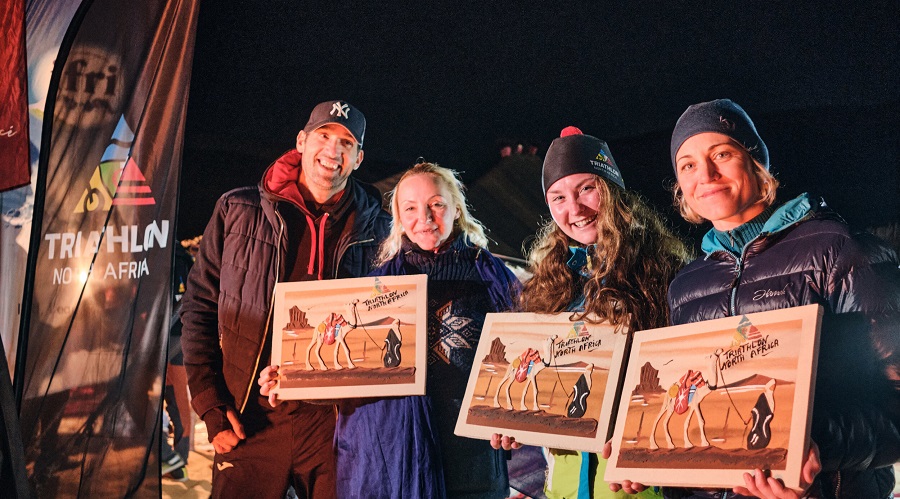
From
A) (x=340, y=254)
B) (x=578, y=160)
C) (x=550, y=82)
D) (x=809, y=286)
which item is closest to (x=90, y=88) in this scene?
(x=340, y=254)

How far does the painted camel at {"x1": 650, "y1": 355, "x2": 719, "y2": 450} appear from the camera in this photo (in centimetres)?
158

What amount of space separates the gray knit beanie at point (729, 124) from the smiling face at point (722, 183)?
0.6 inches

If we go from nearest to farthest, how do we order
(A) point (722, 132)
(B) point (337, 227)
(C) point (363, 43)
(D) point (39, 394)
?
(A) point (722, 132) < (B) point (337, 227) < (D) point (39, 394) < (C) point (363, 43)

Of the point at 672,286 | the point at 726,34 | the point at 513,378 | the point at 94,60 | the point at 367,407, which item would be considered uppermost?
the point at 726,34

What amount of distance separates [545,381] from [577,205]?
57 centimetres

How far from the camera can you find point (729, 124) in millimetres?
1728

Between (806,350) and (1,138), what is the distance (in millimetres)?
3359

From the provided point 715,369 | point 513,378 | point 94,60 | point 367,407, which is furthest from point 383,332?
point 94,60

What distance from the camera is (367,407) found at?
245cm

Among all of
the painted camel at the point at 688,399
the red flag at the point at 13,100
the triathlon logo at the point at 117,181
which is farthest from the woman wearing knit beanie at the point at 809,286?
the red flag at the point at 13,100

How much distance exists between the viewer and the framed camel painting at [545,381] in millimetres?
1875

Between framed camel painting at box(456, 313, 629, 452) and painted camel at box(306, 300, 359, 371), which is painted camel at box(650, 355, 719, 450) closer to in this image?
framed camel painting at box(456, 313, 629, 452)

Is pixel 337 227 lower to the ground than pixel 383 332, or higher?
higher

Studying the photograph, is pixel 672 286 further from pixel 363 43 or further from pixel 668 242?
pixel 363 43
